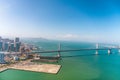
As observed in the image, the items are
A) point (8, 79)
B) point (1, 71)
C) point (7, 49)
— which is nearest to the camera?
point (8, 79)

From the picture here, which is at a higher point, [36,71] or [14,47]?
[14,47]

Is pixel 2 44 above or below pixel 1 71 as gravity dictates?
above

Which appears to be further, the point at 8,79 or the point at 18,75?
the point at 18,75

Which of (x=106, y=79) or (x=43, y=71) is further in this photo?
(x=43, y=71)

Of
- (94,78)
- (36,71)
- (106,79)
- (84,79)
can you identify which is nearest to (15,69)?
(36,71)

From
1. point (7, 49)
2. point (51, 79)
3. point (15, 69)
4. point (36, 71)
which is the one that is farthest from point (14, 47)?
point (51, 79)

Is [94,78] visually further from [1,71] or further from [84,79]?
[1,71]

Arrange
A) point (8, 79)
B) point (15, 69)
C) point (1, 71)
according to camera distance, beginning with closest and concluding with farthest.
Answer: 1. point (8, 79)
2. point (1, 71)
3. point (15, 69)

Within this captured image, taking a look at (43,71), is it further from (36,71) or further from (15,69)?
(15,69)

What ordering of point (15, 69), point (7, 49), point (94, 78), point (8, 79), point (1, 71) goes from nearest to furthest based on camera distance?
point (8, 79) < point (94, 78) < point (1, 71) < point (15, 69) < point (7, 49)
